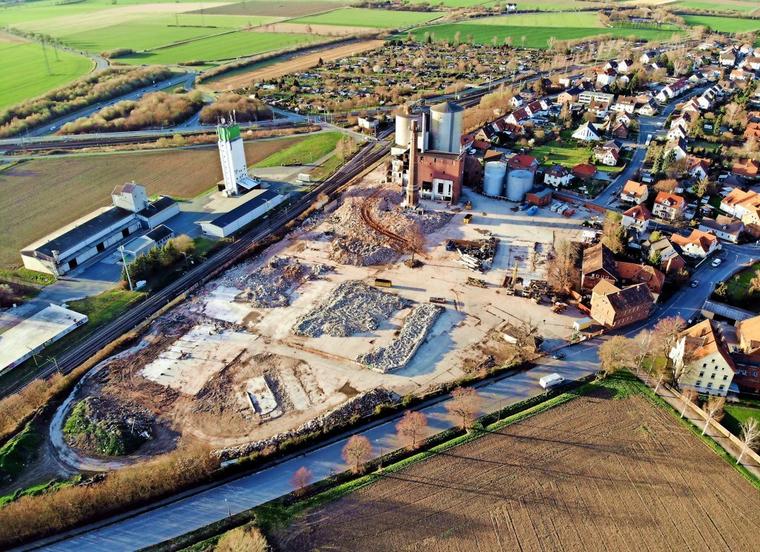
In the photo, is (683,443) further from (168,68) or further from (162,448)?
(168,68)

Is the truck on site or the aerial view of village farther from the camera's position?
the truck on site

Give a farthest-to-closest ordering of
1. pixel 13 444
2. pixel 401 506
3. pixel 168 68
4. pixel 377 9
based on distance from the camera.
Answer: pixel 377 9
pixel 168 68
pixel 13 444
pixel 401 506

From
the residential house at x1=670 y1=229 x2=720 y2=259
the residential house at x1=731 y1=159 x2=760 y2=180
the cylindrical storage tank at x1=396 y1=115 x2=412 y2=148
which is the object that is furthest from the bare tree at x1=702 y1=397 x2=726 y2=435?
the cylindrical storage tank at x1=396 y1=115 x2=412 y2=148

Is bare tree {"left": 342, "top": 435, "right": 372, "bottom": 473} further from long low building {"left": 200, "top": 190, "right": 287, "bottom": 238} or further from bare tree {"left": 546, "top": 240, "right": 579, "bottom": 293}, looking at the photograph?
long low building {"left": 200, "top": 190, "right": 287, "bottom": 238}

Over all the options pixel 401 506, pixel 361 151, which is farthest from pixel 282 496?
pixel 361 151

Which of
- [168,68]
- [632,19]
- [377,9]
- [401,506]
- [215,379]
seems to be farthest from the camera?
[377,9]

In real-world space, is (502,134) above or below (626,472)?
above

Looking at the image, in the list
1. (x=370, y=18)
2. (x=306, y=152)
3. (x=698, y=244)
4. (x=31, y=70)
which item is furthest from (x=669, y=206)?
(x=370, y=18)
